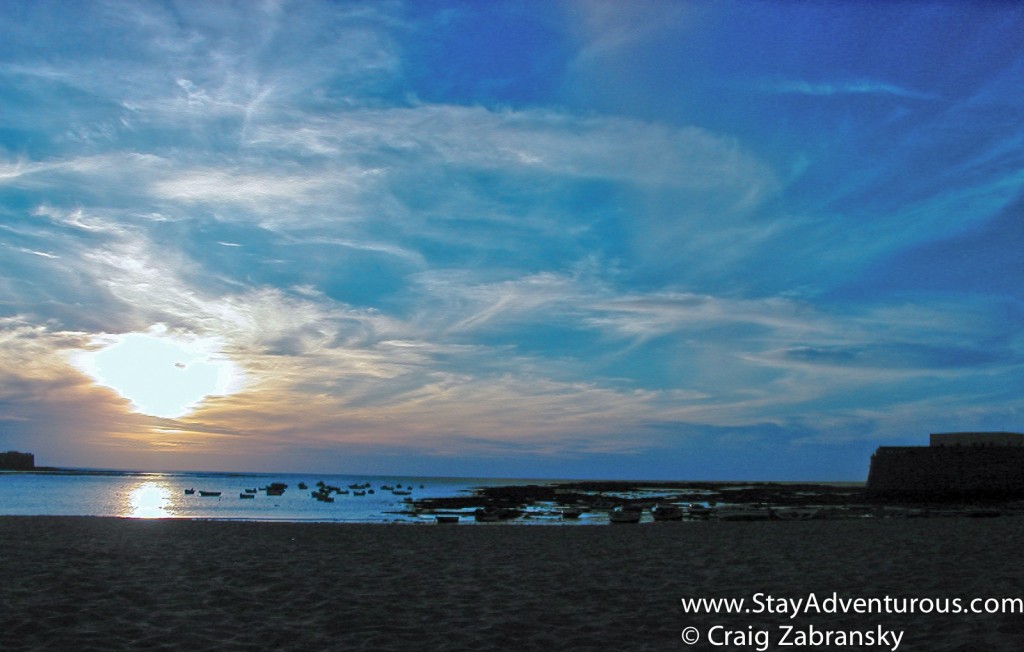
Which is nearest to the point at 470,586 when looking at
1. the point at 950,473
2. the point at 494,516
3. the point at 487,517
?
the point at 487,517

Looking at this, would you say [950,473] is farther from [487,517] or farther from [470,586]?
[470,586]

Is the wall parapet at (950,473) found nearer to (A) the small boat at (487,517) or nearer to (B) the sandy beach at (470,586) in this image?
(A) the small boat at (487,517)

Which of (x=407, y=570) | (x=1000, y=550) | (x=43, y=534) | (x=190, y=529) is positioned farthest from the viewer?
(x=190, y=529)

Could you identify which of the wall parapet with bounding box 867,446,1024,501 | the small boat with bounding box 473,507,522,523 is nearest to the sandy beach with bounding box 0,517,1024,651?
the small boat with bounding box 473,507,522,523

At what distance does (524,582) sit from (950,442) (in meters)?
54.9

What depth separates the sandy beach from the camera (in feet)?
29.6

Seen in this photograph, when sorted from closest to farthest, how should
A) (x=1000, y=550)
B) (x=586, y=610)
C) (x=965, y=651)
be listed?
1. (x=965, y=651)
2. (x=586, y=610)
3. (x=1000, y=550)

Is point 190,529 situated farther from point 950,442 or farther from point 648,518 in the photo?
point 950,442

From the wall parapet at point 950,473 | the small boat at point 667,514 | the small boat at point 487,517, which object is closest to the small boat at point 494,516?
the small boat at point 487,517

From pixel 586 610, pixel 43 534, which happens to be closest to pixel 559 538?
pixel 586 610

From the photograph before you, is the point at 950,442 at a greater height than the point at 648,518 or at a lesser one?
greater

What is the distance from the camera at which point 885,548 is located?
1800 cm

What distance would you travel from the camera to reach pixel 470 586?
1285 cm

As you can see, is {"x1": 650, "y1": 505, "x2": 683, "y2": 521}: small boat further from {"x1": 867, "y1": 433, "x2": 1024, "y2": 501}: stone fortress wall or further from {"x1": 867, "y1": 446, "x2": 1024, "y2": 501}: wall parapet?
{"x1": 867, "y1": 433, "x2": 1024, "y2": 501}: stone fortress wall
